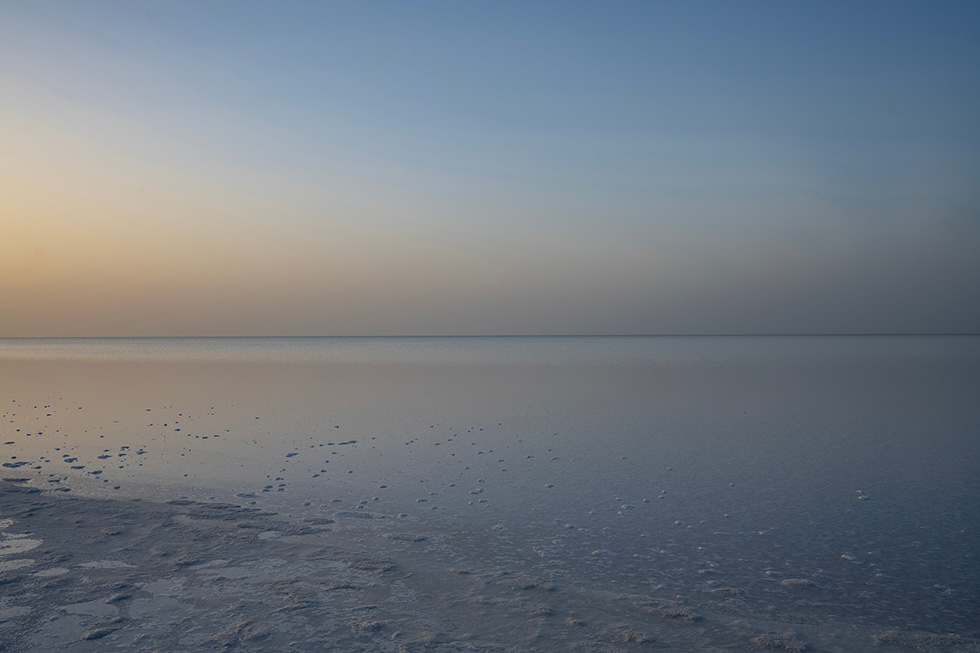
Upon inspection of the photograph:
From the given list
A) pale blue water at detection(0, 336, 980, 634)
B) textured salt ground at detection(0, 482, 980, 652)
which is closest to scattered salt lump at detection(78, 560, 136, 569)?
textured salt ground at detection(0, 482, 980, 652)

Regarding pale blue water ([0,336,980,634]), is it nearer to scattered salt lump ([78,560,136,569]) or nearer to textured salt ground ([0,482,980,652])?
textured salt ground ([0,482,980,652])

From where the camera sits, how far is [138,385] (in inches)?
1286

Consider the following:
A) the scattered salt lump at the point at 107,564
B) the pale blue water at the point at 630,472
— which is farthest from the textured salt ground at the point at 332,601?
the pale blue water at the point at 630,472

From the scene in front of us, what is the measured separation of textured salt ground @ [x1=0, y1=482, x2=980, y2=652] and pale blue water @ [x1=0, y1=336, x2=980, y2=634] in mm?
467

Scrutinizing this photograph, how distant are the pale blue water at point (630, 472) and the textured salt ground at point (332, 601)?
467 mm

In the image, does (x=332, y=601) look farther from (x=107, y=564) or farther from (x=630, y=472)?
(x=630, y=472)

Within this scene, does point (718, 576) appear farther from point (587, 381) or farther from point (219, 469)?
point (587, 381)

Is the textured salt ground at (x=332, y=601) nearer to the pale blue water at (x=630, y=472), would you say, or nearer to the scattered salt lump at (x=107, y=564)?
the scattered salt lump at (x=107, y=564)

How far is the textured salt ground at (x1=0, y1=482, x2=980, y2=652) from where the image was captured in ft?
17.5

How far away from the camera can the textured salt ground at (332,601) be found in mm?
5324

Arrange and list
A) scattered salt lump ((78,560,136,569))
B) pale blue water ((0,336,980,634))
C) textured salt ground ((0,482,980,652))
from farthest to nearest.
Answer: pale blue water ((0,336,980,634)), scattered salt lump ((78,560,136,569)), textured salt ground ((0,482,980,652))

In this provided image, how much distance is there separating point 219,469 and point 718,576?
9908 mm

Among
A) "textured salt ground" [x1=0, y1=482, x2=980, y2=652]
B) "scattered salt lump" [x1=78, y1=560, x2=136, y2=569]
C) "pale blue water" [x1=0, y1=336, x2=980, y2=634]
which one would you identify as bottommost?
"pale blue water" [x1=0, y1=336, x2=980, y2=634]

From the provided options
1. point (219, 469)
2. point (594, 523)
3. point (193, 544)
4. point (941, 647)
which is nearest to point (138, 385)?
point (219, 469)
